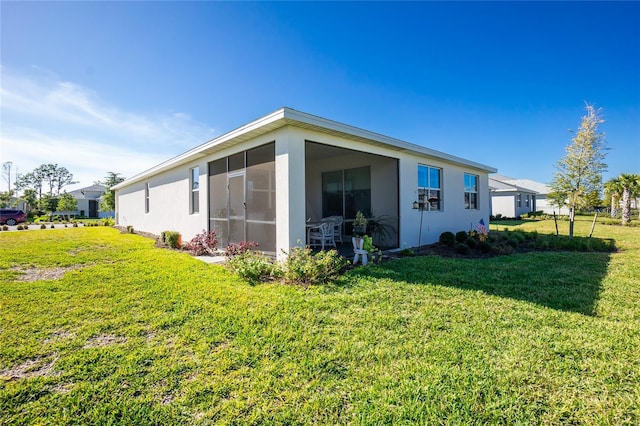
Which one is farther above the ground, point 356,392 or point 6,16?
point 6,16

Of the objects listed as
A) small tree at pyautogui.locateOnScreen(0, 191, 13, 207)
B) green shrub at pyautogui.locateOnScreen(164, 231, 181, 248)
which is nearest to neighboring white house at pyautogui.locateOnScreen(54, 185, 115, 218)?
small tree at pyautogui.locateOnScreen(0, 191, 13, 207)

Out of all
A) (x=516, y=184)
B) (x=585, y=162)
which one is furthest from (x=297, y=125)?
(x=516, y=184)

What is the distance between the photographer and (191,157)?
9.02 meters

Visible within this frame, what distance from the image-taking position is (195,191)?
9.63 metres

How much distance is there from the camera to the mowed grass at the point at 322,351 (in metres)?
1.93

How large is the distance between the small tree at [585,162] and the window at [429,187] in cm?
664

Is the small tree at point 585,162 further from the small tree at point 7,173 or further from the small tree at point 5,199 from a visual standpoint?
the small tree at point 7,173

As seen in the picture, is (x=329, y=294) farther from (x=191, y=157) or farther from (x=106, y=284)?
(x=191, y=157)

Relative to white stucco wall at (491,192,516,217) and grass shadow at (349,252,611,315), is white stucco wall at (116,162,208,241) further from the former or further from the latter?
white stucco wall at (491,192,516,217)

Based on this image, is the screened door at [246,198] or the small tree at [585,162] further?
the small tree at [585,162]

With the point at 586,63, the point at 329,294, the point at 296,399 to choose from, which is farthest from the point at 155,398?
the point at 586,63

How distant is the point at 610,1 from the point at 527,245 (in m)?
7.01

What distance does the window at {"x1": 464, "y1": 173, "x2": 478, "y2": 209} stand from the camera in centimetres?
1125

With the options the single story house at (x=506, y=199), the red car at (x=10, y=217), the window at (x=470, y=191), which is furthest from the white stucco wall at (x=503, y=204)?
the red car at (x=10, y=217)
